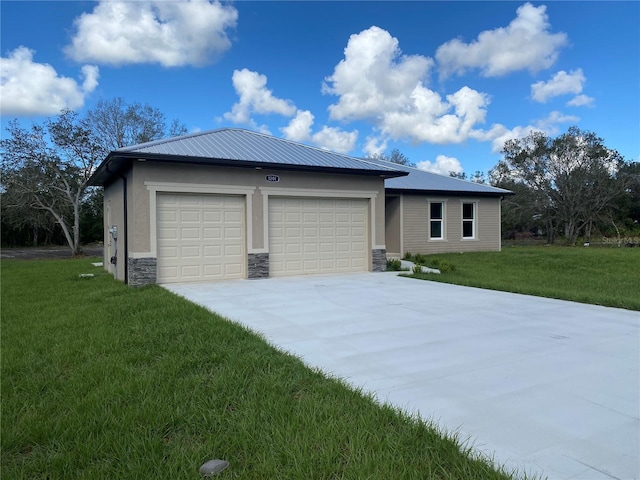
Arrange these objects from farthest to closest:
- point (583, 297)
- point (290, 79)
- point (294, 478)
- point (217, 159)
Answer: point (290, 79), point (217, 159), point (583, 297), point (294, 478)

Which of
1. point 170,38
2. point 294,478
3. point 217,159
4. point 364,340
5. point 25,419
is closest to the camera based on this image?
point 294,478

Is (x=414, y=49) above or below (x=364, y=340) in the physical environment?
above

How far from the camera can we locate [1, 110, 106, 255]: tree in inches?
974

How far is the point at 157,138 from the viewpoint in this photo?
104 ft

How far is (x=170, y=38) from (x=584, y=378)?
41.2 feet

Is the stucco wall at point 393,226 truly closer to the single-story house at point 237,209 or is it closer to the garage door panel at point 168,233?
→ the single-story house at point 237,209

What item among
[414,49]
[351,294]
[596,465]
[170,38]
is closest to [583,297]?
[351,294]

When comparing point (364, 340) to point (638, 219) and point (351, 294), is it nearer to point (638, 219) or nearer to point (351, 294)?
point (351, 294)

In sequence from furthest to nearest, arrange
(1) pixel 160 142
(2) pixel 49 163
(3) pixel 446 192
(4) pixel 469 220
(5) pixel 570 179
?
1. (5) pixel 570 179
2. (2) pixel 49 163
3. (4) pixel 469 220
4. (3) pixel 446 192
5. (1) pixel 160 142

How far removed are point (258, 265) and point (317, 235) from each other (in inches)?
78.2

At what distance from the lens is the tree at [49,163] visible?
81.1ft

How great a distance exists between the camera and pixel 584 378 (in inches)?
159

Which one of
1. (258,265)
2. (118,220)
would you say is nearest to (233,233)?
(258,265)

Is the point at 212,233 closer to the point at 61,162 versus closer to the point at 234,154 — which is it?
the point at 234,154
